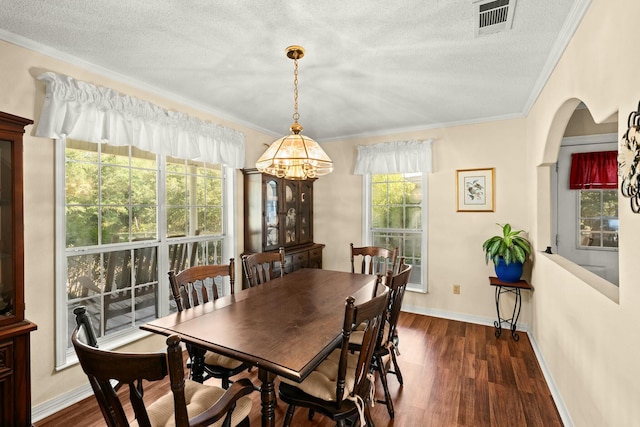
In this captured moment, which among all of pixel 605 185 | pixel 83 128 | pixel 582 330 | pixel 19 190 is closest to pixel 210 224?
pixel 83 128

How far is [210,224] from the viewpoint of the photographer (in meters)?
3.56

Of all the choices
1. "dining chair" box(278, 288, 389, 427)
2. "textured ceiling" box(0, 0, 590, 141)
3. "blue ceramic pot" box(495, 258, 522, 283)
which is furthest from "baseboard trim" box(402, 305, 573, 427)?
"textured ceiling" box(0, 0, 590, 141)

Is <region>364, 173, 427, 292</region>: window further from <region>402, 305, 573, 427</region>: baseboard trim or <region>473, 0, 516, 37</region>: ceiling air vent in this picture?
<region>473, 0, 516, 37</region>: ceiling air vent

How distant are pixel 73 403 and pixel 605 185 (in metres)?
5.21

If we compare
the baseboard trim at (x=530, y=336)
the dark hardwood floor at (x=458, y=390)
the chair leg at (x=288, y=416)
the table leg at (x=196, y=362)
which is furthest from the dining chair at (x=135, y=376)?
the baseboard trim at (x=530, y=336)

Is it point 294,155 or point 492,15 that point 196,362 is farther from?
point 492,15

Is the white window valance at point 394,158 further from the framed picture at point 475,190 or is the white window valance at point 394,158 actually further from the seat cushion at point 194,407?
the seat cushion at point 194,407

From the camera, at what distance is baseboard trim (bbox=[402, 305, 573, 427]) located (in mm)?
2062

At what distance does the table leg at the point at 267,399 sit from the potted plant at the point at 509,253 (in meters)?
2.77

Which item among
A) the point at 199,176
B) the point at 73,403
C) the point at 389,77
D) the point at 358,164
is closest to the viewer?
the point at 73,403

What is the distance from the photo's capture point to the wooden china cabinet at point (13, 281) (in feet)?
5.67

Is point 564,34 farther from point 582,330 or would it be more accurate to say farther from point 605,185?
point 605,185

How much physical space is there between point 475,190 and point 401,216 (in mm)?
995

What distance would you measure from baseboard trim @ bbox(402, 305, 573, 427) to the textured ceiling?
2439mm
